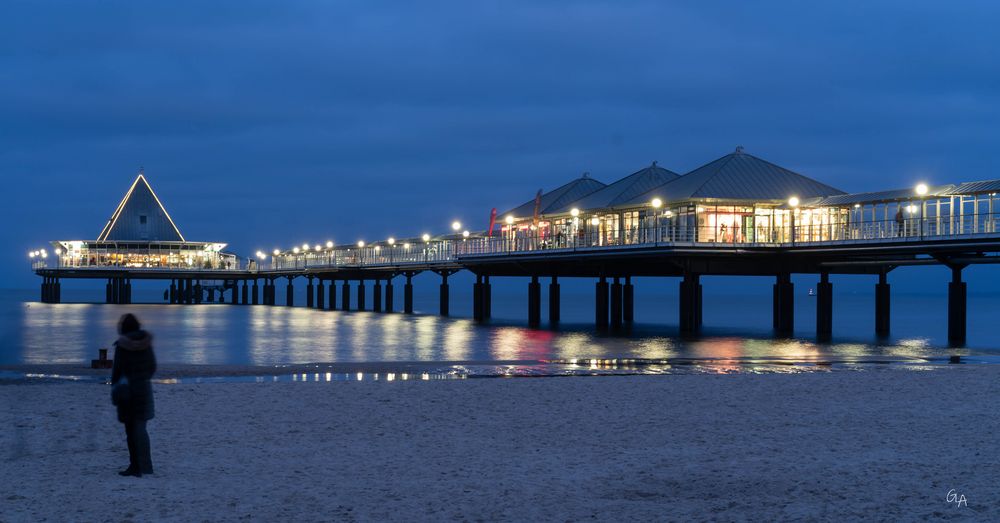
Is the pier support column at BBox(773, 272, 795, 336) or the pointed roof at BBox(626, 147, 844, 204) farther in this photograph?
the pier support column at BBox(773, 272, 795, 336)

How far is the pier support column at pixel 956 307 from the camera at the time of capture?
37.9 m

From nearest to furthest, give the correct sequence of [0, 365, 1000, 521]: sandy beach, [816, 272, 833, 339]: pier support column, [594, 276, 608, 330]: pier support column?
[0, 365, 1000, 521]: sandy beach
[816, 272, 833, 339]: pier support column
[594, 276, 608, 330]: pier support column

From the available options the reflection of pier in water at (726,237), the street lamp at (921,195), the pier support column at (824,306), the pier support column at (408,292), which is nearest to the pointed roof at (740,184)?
the reflection of pier in water at (726,237)

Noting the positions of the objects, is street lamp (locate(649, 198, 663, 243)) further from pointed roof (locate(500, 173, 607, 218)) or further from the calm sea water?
pointed roof (locate(500, 173, 607, 218))

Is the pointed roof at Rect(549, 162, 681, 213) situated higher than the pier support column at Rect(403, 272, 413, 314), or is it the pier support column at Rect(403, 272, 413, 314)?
the pointed roof at Rect(549, 162, 681, 213)

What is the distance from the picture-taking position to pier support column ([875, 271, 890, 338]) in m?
49.8

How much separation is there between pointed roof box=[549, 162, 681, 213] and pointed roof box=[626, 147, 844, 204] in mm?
5329

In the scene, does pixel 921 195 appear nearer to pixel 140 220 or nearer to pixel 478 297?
pixel 478 297

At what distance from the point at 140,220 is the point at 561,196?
202 feet

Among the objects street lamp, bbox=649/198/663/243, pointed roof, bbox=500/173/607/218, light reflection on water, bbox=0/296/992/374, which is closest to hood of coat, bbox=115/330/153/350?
light reflection on water, bbox=0/296/992/374

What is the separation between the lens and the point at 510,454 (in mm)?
11688

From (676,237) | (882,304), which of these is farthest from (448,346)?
(882,304)

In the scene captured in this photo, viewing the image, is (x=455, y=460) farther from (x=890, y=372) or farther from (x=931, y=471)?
(x=890, y=372)

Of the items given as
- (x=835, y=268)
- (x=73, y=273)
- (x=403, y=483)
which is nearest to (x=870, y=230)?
(x=835, y=268)
